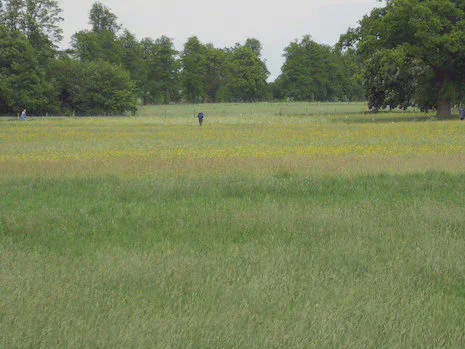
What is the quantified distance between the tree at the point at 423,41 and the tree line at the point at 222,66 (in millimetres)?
105

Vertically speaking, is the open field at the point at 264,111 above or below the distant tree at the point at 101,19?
below

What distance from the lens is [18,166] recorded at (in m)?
17.6

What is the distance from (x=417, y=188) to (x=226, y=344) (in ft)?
30.5

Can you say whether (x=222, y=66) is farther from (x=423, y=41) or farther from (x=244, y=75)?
(x=423, y=41)

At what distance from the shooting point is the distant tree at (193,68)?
417ft

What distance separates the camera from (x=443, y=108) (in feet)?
169

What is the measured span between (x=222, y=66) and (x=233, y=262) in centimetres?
13282

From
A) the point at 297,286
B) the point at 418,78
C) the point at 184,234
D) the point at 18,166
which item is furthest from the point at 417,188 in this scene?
the point at 418,78

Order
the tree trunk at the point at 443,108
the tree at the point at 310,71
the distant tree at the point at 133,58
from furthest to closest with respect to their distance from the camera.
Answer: the tree at the point at 310,71 → the distant tree at the point at 133,58 → the tree trunk at the point at 443,108

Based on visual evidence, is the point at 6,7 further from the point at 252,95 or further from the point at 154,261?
the point at 154,261

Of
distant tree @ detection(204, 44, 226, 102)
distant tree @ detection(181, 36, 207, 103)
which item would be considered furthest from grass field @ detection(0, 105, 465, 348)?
distant tree @ detection(204, 44, 226, 102)

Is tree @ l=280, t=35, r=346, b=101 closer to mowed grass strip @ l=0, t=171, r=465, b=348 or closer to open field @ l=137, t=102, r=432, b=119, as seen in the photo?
open field @ l=137, t=102, r=432, b=119

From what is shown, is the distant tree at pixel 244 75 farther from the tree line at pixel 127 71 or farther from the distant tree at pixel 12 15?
the distant tree at pixel 12 15

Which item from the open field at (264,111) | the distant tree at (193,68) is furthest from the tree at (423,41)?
the distant tree at (193,68)
